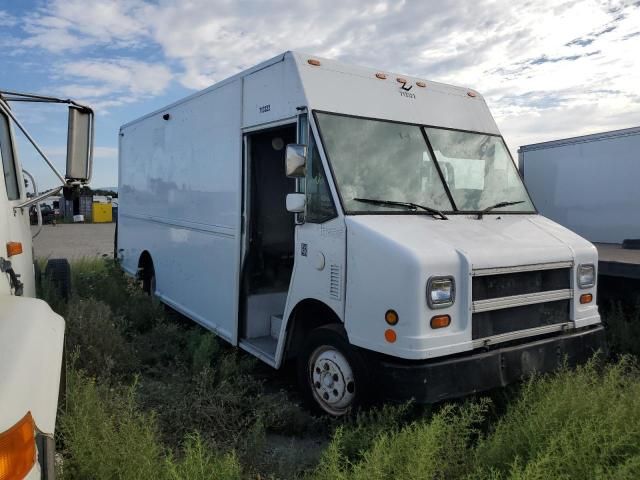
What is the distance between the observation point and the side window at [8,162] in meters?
3.87

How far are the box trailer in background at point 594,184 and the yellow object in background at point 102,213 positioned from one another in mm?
35487

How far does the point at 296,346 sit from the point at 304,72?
233 centimetres

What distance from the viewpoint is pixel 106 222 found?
3856 cm

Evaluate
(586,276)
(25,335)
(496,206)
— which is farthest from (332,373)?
(25,335)

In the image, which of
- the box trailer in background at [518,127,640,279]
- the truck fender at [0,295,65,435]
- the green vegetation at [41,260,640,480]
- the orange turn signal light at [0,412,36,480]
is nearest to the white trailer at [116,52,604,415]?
the green vegetation at [41,260,640,480]

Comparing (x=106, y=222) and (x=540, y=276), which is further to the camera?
(x=106, y=222)

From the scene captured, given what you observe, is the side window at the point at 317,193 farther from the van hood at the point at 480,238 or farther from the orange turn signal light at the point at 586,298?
the orange turn signal light at the point at 586,298

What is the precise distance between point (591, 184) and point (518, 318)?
191 inches

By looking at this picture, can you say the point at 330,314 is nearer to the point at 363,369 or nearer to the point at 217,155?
the point at 363,369

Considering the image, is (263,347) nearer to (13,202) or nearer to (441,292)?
(441,292)

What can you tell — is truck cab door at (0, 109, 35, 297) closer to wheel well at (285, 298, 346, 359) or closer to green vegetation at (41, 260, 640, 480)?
green vegetation at (41, 260, 640, 480)

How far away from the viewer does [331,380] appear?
4.13m

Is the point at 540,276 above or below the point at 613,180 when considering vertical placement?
below

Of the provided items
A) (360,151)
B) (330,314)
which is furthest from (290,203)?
(330,314)
